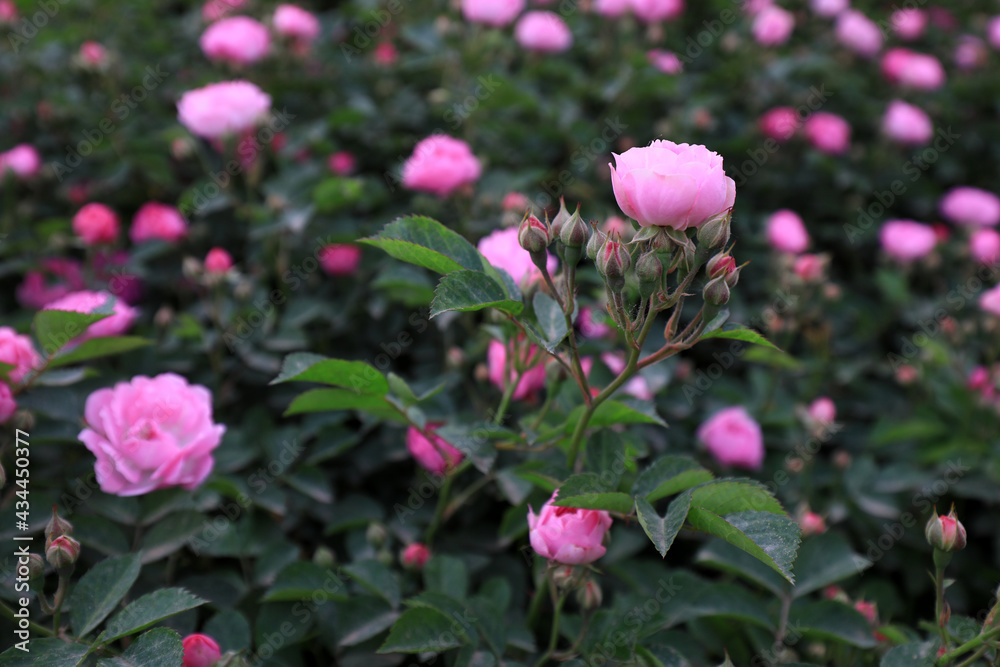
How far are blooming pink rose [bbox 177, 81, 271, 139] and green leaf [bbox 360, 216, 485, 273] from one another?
3.49 ft

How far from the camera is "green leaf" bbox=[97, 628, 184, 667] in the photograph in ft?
3.44

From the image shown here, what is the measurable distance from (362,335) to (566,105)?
1068 mm

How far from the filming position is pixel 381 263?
2002mm

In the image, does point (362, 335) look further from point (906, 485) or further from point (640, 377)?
point (906, 485)

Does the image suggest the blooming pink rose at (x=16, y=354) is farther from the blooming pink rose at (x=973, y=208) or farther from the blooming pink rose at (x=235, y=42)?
the blooming pink rose at (x=973, y=208)

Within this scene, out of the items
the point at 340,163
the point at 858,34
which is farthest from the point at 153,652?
the point at 858,34

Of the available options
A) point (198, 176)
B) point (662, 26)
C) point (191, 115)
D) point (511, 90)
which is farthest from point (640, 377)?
point (662, 26)

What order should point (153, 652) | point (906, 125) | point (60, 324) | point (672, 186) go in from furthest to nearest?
point (906, 125), point (60, 324), point (153, 652), point (672, 186)

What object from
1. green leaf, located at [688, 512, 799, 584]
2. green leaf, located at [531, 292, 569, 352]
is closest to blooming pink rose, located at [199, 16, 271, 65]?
green leaf, located at [531, 292, 569, 352]

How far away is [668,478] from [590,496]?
0.19 meters

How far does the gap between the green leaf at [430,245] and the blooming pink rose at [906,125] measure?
2246 millimetres

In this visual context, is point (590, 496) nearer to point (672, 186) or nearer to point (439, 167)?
point (672, 186)

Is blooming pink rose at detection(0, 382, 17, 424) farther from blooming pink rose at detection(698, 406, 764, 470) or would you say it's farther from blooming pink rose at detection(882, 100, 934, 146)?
blooming pink rose at detection(882, 100, 934, 146)

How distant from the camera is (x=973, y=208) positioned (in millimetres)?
2664
